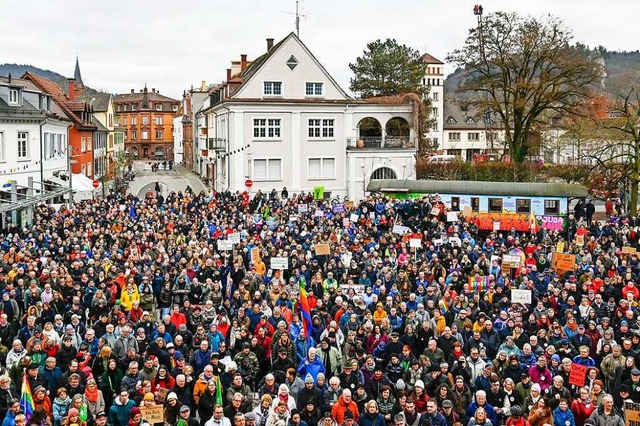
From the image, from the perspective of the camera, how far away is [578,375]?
39.4 ft

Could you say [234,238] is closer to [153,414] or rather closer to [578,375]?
[153,414]

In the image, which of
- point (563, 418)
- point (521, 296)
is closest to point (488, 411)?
point (563, 418)

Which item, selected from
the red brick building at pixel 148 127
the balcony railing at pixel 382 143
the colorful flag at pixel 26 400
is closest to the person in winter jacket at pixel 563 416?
the colorful flag at pixel 26 400

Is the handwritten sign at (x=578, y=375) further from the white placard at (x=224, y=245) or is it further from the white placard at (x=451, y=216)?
the white placard at (x=451, y=216)

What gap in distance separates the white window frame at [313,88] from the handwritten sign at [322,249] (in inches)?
1079

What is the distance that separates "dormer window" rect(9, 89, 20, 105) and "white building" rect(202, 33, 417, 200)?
12.9m

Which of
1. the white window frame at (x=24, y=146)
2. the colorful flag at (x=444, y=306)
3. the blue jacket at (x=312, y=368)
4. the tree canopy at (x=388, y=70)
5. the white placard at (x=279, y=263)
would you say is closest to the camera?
the blue jacket at (x=312, y=368)

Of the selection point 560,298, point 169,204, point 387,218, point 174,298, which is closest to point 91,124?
point 169,204

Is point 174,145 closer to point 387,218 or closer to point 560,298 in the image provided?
point 387,218

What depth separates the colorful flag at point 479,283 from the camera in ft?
59.5

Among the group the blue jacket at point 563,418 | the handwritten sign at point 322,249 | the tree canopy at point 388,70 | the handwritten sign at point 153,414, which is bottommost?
the blue jacket at point 563,418

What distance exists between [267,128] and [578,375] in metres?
36.3

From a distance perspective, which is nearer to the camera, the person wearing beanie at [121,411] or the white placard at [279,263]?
the person wearing beanie at [121,411]

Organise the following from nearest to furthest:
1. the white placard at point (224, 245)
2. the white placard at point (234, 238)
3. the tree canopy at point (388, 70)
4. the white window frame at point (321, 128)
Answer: the white placard at point (224, 245)
the white placard at point (234, 238)
the white window frame at point (321, 128)
the tree canopy at point (388, 70)
